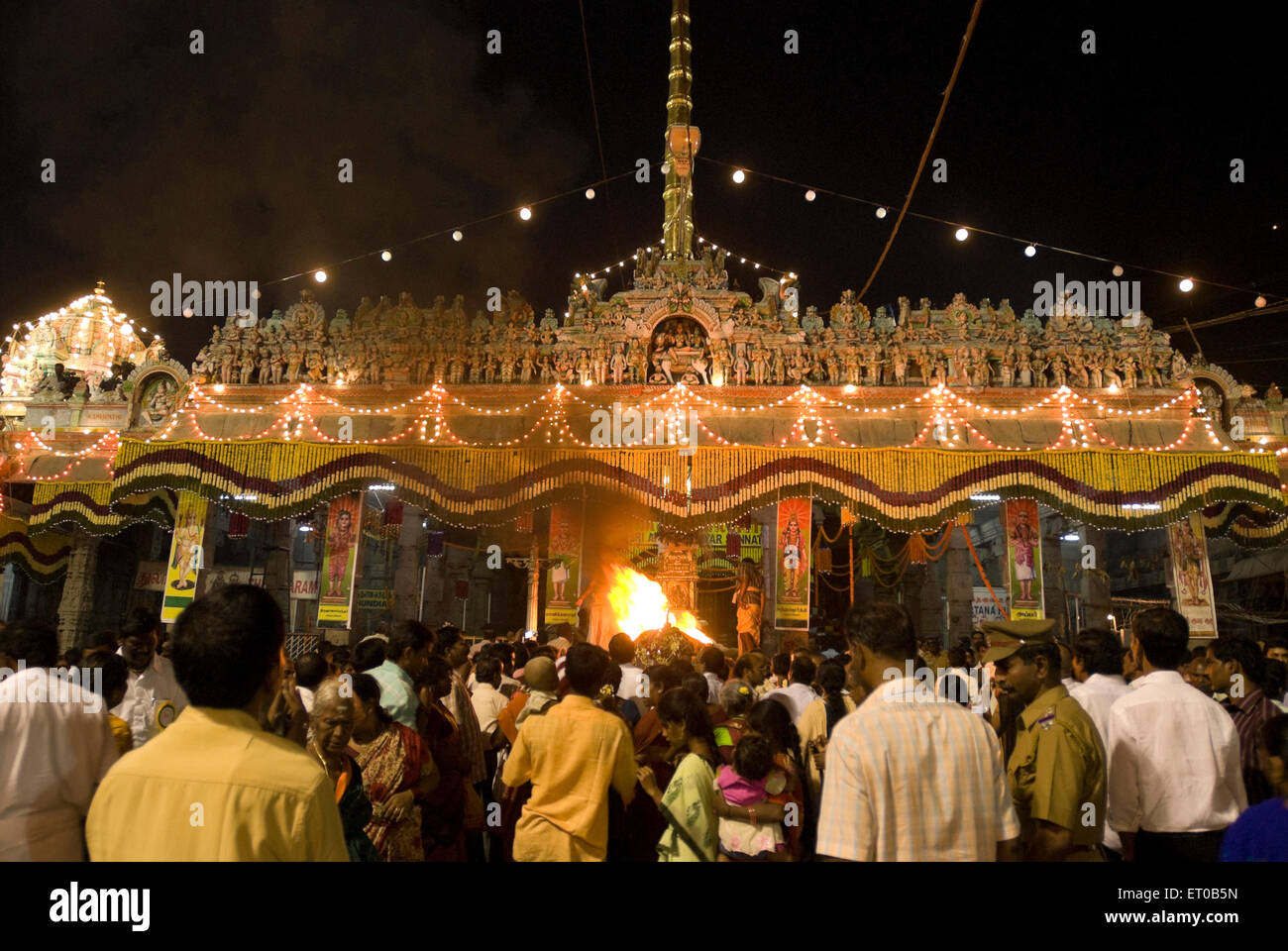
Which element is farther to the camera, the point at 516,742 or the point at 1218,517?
the point at 1218,517

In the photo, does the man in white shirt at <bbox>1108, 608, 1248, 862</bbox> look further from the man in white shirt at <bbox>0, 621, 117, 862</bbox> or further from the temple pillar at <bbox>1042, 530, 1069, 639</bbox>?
the temple pillar at <bbox>1042, 530, 1069, 639</bbox>

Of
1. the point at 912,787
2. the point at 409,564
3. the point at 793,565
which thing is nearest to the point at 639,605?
the point at 793,565

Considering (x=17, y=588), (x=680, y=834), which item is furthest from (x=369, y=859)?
(x=17, y=588)

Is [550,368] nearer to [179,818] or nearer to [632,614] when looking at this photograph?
[632,614]

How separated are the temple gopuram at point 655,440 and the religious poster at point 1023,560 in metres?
0.03

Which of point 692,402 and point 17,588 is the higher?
point 692,402

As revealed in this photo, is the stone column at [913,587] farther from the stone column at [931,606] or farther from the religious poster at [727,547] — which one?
the religious poster at [727,547]

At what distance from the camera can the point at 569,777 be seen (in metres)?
3.94

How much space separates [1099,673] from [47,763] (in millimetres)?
5574

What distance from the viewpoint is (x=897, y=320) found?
14.3 meters

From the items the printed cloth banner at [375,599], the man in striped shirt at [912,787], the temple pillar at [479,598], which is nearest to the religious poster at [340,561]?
the printed cloth banner at [375,599]

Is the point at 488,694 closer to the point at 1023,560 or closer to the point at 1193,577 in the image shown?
the point at 1023,560

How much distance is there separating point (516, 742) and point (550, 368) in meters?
10.7

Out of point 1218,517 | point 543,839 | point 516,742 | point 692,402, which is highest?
point 692,402
